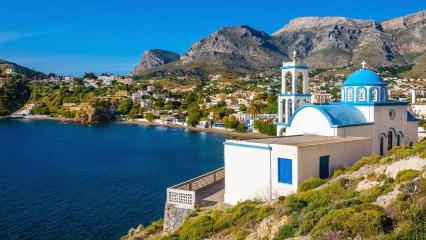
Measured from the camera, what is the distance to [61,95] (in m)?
114

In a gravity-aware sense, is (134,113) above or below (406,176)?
above

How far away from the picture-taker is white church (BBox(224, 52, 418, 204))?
14000 mm

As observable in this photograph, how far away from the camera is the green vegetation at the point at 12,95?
356ft

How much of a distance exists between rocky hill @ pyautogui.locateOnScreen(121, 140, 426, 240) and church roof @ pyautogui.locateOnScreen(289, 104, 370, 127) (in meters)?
3.54

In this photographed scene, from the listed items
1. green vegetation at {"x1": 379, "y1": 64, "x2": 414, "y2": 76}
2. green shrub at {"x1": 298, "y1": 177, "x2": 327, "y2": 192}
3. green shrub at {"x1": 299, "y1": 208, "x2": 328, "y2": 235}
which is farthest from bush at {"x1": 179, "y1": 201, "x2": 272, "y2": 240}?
green vegetation at {"x1": 379, "y1": 64, "x2": 414, "y2": 76}

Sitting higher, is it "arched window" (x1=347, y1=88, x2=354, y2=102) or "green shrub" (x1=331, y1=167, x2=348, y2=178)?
"arched window" (x1=347, y1=88, x2=354, y2=102)

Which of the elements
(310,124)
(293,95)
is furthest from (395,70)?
(310,124)

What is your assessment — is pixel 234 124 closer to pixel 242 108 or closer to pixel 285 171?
pixel 242 108

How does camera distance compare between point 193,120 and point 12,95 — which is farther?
point 12,95

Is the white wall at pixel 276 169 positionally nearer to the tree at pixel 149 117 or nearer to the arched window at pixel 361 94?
the arched window at pixel 361 94

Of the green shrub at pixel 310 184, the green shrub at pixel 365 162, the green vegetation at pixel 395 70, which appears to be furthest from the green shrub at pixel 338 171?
the green vegetation at pixel 395 70

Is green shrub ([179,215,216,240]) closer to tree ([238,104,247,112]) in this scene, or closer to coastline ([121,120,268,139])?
coastline ([121,120,268,139])

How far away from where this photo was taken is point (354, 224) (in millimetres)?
7734

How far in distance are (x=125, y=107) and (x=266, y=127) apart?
44579mm
